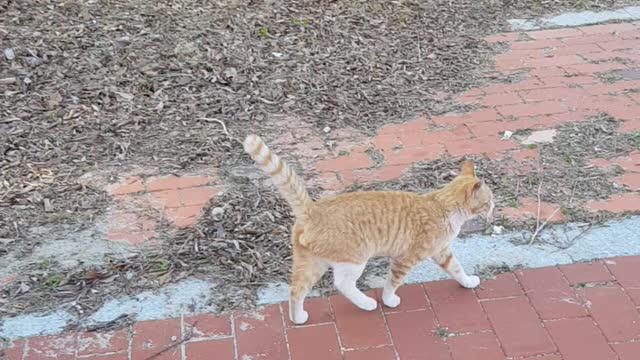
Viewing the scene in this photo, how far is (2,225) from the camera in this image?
Answer: 11.9 feet

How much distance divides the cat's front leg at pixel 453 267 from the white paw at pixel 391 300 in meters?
0.24

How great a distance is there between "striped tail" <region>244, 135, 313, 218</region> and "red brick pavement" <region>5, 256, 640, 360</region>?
20.2 inches

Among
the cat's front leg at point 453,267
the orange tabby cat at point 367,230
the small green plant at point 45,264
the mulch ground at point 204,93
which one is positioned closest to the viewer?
the orange tabby cat at point 367,230

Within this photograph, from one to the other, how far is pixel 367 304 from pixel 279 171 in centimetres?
72

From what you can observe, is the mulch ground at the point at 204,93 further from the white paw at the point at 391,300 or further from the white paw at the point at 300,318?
the white paw at the point at 391,300

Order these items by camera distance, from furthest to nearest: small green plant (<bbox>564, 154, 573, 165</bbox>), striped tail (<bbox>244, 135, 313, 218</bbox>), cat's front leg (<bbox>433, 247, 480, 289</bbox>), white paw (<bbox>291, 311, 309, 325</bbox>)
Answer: small green plant (<bbox>564, 154, 573, 165</bbox>), cat's front leg (<bbox>433, 247, 480, 289</bbox>), white paw (<bbox>291, 311, 309, 325</bbox>), striped tail (<bbox>244, 135, 313, 218</bbox>)

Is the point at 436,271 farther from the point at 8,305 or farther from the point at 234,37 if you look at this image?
the point at 234,37

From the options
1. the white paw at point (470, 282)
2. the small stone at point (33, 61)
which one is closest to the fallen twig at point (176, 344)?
the white paw at point (470, 282)

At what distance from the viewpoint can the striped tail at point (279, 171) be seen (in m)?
2.71

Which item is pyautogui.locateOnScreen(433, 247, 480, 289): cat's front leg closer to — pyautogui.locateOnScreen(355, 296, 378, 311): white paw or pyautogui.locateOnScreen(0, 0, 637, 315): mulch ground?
pyautogui.locateOnScreen(355, 296, 378, 311): white paw

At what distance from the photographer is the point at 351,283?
3.04 metres

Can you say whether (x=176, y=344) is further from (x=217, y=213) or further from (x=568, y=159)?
(x=568, y=159)

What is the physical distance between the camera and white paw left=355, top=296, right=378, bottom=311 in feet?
10.3

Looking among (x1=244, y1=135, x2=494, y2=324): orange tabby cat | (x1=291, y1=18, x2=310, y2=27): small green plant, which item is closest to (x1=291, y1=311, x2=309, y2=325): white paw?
(x1=244, y1=135, x2=494, y2=324): orange tabby cat
